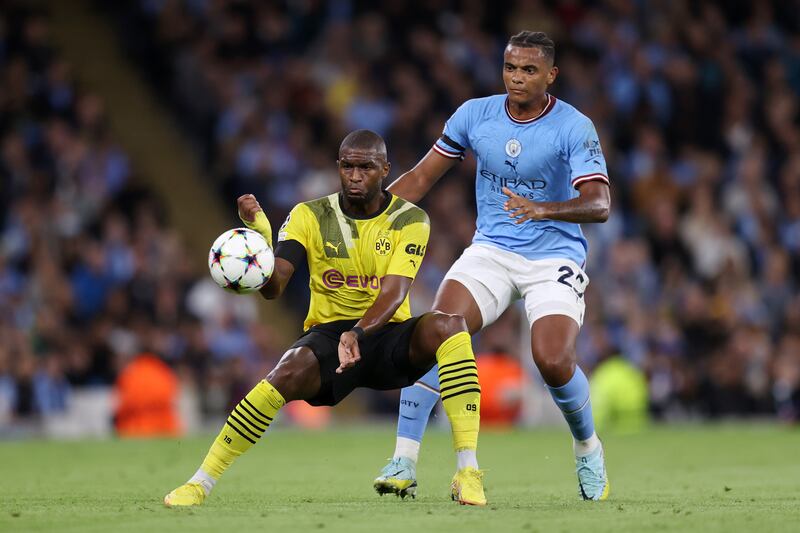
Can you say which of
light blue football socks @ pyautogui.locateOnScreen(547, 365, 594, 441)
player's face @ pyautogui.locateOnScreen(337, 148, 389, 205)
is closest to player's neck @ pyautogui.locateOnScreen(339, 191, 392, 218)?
player's face @ pyautogui.locateOnScreen(337, 148, 389, 205)

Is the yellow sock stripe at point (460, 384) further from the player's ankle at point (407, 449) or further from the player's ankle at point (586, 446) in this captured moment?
the player's ankle at point (586, 446)

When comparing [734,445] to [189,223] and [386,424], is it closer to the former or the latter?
[386,424]

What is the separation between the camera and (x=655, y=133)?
19984mm

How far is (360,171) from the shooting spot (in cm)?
759

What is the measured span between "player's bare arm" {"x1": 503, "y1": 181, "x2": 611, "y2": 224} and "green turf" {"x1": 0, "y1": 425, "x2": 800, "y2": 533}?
154 centimetres

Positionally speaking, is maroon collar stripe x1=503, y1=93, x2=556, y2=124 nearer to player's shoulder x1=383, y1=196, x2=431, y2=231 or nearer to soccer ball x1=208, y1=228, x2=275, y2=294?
player's shoulder x1=383, y1=196, x2=431, y2=231

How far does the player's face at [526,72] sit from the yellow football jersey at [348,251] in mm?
1092

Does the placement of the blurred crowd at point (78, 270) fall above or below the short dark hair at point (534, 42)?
above

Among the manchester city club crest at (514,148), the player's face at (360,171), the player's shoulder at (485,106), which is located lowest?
the player's face at (360,171)

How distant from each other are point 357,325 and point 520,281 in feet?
4.50

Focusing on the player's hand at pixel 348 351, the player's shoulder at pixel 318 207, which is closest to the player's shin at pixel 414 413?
the player's hand at pixel 348 351

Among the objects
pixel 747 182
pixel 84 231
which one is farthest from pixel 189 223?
pixel 747 182

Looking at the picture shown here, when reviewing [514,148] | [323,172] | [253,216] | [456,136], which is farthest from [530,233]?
[323,172]

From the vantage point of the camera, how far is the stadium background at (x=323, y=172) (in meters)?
17.3
